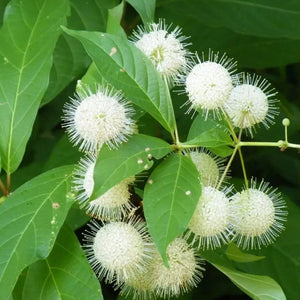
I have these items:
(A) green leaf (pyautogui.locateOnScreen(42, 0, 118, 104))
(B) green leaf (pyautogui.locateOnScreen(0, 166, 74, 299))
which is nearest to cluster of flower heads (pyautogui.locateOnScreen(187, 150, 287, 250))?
(B) green leaf (pyautogui.locateOnScreen(0, 166, 74, 299))

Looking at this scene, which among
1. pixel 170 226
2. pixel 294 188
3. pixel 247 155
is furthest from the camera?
pixel 294 188

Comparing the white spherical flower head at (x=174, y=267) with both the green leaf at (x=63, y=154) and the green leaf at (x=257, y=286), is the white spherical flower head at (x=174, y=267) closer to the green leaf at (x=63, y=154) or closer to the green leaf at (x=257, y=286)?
the green leaf at (x=257, y=286)

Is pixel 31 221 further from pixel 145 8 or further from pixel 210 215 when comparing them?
pixel 145 8

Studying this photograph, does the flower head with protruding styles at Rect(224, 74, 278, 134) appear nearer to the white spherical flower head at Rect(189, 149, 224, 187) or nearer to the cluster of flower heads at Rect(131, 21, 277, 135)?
the cluster of flower heads at Rect(131, 21, 277, 135)

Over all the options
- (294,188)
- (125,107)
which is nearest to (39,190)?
(125,107)

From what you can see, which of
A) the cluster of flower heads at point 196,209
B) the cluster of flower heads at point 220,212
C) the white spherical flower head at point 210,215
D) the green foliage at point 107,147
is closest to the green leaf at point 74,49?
the green foliage at point 107,147

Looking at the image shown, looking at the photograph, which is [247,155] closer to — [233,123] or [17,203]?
[233,123]
